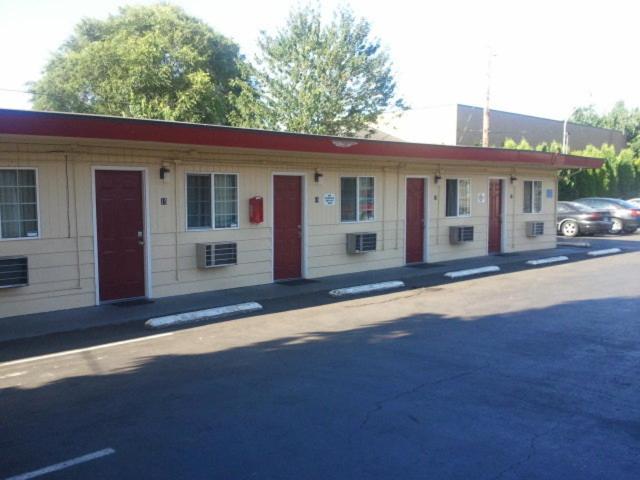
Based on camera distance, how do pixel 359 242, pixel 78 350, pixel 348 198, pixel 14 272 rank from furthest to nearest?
pixel 348 198, pixel 359 242, pixel 14 272, pixel 78 350

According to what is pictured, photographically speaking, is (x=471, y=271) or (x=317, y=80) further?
(x=317, y=80)

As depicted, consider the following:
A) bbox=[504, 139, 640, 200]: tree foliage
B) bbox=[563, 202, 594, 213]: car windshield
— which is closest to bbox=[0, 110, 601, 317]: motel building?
bbox=[563, 202, 594, 213]: car windshield

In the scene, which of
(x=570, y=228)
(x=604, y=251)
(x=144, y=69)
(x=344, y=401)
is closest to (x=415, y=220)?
(x=604, y=251)

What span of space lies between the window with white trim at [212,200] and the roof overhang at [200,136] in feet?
4.06

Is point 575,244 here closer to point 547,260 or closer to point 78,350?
point 547,260

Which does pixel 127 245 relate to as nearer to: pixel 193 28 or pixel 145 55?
pixel 145 55

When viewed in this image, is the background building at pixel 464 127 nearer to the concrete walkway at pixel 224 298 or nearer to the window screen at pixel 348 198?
the concrete walkway at pixel 224 298

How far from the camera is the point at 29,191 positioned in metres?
9.77

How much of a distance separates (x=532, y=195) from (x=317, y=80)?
15.1m

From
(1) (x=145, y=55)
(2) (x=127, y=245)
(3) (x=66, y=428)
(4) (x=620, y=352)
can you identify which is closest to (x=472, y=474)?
(3) (x=66, y=428)

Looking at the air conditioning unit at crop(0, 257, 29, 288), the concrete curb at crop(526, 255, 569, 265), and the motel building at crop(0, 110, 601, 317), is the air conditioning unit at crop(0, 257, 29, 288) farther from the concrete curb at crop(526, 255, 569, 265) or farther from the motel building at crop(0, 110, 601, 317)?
the concrete curb at crop(526, 255, 569, 265)

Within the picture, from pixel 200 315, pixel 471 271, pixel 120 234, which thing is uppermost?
pixel 120 234

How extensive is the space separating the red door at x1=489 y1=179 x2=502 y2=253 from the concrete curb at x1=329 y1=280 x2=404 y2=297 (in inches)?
260

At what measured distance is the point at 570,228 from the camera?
85.4 feet
